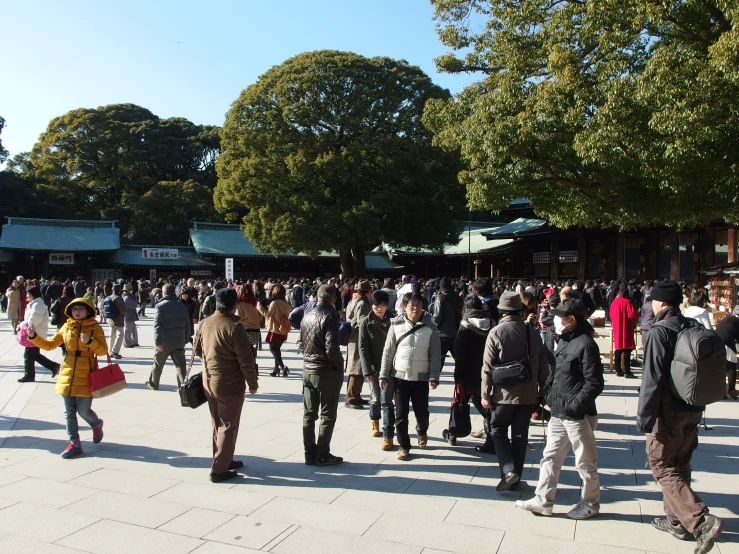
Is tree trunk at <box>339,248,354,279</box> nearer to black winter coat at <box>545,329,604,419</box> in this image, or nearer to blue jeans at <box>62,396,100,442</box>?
blue jeans at <box>62,396,100,442</box>

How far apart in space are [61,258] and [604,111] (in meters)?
28.8

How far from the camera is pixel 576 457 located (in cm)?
373

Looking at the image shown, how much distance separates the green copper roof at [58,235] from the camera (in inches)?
1160

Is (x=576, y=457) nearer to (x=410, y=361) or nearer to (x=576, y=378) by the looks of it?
(x=576, y=378)

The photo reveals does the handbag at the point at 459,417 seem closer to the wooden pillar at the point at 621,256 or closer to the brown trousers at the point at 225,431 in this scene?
the brown trousers at the point at 225,431

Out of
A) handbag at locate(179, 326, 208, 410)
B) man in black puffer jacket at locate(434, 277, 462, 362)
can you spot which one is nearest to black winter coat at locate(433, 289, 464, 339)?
man in black puffer jacket at locate(434, 277, 462, 362)

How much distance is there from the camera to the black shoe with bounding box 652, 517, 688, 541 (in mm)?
3428

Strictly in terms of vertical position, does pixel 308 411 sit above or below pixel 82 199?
below

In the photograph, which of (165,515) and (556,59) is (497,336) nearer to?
(165,515)

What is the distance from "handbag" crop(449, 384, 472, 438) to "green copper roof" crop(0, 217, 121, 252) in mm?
29352

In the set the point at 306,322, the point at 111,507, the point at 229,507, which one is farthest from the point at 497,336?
the point at 111,507

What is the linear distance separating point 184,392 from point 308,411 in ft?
3.38

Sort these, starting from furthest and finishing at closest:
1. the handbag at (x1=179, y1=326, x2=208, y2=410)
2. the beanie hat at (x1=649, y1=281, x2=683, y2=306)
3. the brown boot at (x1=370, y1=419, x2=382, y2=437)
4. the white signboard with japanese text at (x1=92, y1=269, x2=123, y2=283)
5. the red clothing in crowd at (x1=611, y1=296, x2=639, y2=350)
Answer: the white signboard with japanese text at (x1=92, y1=269, x2=123, y2=283) → the red clothing in crowd at (x1=611, y1=296, x2=639, y2=350) → the brown boot at (x1=370, y1=419, x2=382, y2=437) → the handbag at (x1=179, y1=326, x2=208, y2=410) → the beanie hat at (x1=649, y1=281, x2=683, y2=306)

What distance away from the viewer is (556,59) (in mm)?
10875
